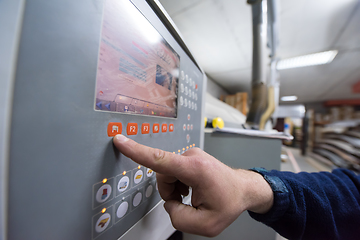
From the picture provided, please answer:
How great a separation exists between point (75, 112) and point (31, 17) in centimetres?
10

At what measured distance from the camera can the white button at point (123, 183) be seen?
0.22m

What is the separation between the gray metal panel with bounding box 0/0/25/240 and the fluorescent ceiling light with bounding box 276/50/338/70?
230 centimetres

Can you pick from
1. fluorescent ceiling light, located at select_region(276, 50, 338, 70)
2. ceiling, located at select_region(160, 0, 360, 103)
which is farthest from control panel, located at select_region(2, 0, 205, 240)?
fluorescent ceiling light, located at select_region(276, 50, 338, 70)

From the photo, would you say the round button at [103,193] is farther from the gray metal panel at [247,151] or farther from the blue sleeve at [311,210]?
the gray metal panel at [247,151]

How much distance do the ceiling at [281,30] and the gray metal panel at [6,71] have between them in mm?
606

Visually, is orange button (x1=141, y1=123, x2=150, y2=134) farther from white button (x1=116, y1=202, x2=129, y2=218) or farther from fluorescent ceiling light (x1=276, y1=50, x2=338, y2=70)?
fluorescent ceiling light (x1=276, y1=50, x2=338, y2=70)

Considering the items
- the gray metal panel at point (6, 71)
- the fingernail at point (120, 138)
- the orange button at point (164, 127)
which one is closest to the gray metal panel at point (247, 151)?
the orange button at point (164, 127)

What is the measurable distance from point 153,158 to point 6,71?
165 mm

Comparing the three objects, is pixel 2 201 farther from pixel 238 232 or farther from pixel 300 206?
pixel 238 232

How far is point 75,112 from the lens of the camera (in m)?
0.16

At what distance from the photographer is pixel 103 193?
197 millimetres

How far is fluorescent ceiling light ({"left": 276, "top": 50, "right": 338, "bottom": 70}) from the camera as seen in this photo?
69.4 inches

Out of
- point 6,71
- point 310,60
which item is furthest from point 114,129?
point 310,60

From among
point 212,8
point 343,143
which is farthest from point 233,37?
point 343,143
